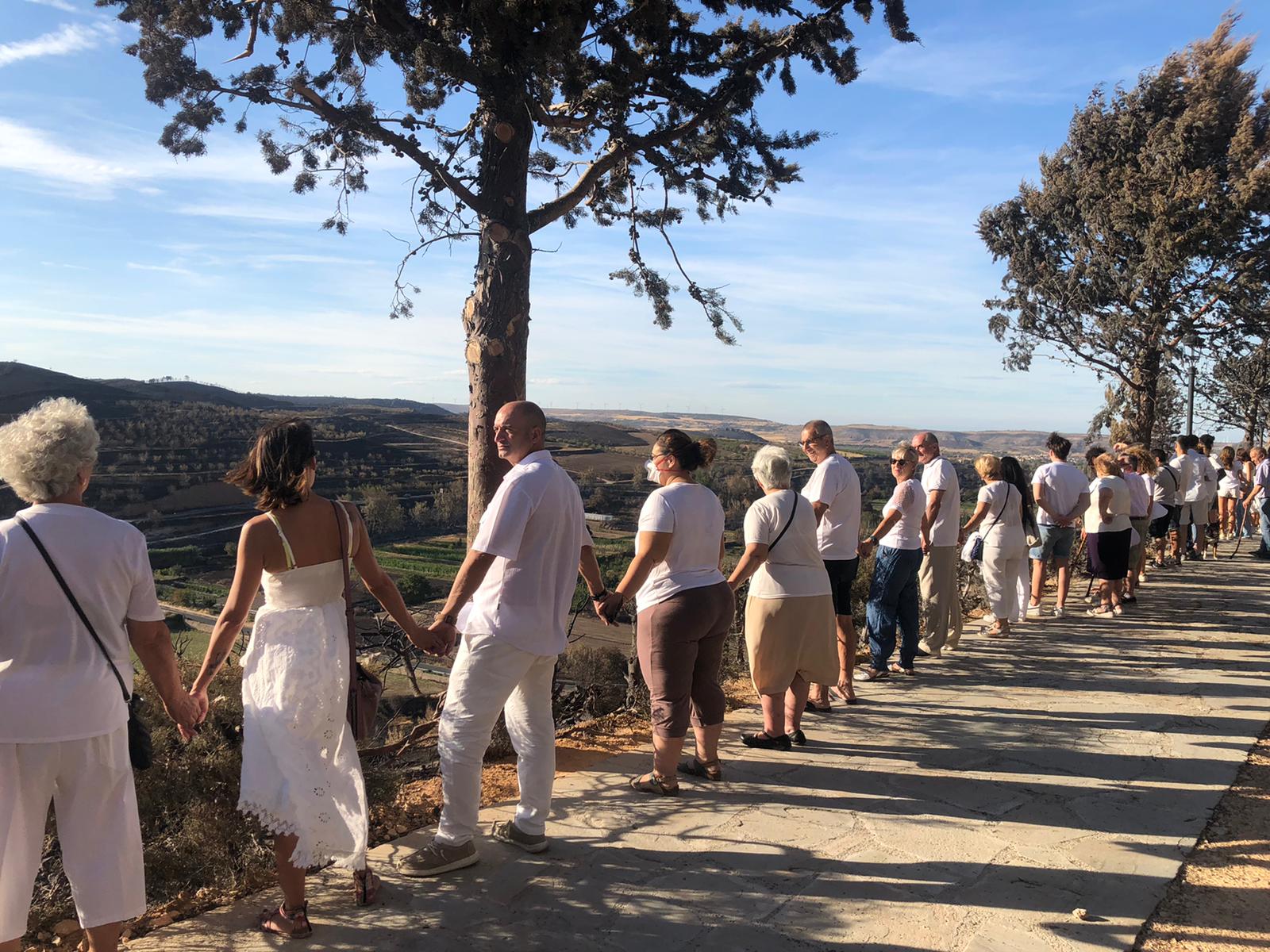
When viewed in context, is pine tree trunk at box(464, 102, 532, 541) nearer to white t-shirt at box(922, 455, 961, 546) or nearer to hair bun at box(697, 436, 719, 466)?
hair bun at box(697, 436, 719, 466)

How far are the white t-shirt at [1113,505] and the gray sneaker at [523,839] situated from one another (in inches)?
282

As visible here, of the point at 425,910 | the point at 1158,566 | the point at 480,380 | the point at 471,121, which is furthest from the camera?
the point at 1158,566

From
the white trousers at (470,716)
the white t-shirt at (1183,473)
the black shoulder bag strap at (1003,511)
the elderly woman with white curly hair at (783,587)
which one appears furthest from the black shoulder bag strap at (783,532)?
the white t-shirt at (1183,473)

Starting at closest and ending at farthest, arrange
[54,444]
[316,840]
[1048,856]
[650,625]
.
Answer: [54,444] < [316,840] < [1048,856] < [650,625]

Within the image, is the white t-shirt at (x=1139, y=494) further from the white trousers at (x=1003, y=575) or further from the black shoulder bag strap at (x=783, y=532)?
the black shoulder bag strap at (x=783, y=532)

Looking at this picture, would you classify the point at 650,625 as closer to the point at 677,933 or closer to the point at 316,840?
the point at 677,933

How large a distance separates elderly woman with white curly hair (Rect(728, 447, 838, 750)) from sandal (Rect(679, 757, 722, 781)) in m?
0.55

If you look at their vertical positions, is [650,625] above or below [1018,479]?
below

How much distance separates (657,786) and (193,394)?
48231 millimetres

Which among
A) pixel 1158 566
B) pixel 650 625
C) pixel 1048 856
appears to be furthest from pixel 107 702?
pixel 1158 566

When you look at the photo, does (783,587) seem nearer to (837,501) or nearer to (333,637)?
(837,501)

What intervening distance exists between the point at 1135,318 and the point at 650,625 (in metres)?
17.3

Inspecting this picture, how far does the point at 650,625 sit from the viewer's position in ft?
14.0

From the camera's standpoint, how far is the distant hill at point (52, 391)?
32188 mm
